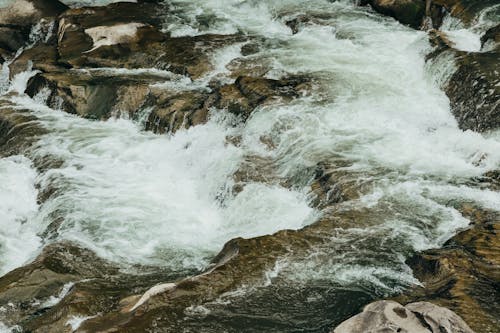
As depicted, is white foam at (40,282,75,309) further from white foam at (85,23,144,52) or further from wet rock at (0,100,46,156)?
white foam at (85,23,144,52)

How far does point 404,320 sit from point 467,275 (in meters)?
2.31

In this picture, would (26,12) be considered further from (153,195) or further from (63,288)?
(63,288)

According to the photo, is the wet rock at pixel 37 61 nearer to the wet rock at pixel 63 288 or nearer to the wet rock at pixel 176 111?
the wet rock at pixel 176 111

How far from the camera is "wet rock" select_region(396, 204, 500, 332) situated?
295 inches

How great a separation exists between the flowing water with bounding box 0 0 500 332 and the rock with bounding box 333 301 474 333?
1.03 meters

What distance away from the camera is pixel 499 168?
11977 mm

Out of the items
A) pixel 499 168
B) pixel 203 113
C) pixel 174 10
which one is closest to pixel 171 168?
pixel 203 113

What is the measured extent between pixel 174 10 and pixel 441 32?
1036cm

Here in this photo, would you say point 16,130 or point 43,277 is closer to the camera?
point 43,277

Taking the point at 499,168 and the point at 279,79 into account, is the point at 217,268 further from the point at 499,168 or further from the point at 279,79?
the point at 279,79

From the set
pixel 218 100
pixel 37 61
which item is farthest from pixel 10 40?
pixel 218 100

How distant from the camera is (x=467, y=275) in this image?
834 centimetres

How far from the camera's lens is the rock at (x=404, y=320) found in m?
6.32

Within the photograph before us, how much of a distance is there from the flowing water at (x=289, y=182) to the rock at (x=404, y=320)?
103 cm
